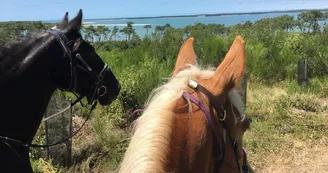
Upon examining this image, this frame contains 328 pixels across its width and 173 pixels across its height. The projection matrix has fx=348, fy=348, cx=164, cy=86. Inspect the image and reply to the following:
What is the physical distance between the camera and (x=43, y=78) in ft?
8.02

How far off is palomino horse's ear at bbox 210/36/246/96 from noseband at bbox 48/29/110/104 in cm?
154

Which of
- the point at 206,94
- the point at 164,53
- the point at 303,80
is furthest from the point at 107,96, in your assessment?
the point at 303,80

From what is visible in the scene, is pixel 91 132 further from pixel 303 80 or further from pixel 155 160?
pixel 303 80

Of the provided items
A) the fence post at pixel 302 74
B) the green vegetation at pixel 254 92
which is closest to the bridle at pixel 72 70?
the green vegetation at pixel 254 92

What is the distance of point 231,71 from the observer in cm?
111

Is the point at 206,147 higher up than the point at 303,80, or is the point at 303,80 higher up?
the point at 206,147

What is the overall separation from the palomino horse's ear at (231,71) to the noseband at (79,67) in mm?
1545

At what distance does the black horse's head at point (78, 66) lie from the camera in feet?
8.02

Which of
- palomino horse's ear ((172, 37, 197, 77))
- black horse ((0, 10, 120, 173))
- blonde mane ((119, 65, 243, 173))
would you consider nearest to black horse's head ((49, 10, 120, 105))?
black horse ((0, 10, 120, 173))

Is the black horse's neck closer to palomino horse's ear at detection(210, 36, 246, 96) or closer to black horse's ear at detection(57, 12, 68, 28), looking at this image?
black horse's ear at detection(57, 12, 68, 28)

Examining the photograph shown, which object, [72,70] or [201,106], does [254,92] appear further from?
[201,106]

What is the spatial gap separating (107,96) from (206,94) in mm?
1815

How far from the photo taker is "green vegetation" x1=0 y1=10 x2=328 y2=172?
4539 mm

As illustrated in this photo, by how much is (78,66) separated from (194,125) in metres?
1.66
